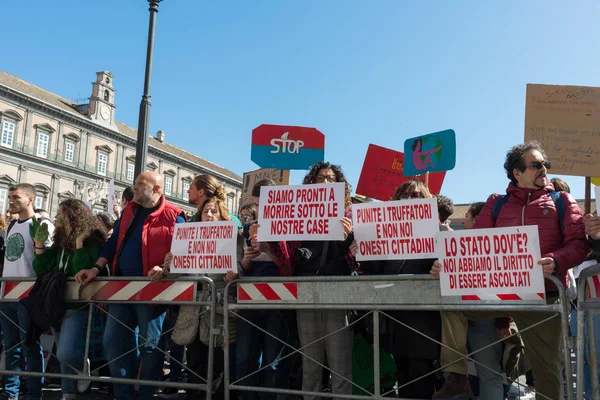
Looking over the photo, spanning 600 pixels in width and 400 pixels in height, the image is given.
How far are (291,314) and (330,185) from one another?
125 cm

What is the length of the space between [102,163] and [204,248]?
5750 cm

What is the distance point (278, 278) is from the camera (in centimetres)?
416

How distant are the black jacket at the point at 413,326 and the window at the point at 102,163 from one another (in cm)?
5778

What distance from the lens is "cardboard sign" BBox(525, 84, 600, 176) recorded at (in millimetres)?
5086

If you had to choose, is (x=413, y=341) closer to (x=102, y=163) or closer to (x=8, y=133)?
(x=8, y=133)

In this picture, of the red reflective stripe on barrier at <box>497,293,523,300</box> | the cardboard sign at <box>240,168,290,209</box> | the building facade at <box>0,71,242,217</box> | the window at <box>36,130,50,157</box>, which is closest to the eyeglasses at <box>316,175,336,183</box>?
the red reflective stripe on barrier at <box>497,293,523,300</box>

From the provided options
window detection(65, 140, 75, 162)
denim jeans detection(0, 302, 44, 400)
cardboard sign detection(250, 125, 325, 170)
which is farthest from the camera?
window detection(65, 140, 75, 162)

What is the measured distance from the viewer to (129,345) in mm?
4805

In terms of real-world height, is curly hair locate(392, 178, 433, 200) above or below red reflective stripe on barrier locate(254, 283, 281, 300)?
above

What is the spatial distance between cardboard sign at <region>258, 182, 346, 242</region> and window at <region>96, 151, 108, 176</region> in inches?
2252

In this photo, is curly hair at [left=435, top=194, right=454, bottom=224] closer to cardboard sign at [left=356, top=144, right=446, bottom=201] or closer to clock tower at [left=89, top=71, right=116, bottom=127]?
cardboard sign at [left=356, top=144, right=446, bottom=201]

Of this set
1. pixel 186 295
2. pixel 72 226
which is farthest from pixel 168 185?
pixel 186 295

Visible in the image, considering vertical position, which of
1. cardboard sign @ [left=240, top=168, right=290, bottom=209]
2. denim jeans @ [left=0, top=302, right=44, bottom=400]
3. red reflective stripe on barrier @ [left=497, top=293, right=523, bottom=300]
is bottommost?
denim jeans @ [left=0, top=302, right=44, bottom=400]

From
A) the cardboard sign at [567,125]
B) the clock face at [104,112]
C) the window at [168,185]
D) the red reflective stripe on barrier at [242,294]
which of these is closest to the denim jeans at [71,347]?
the red reflective stripe on barrier at [242,294]
